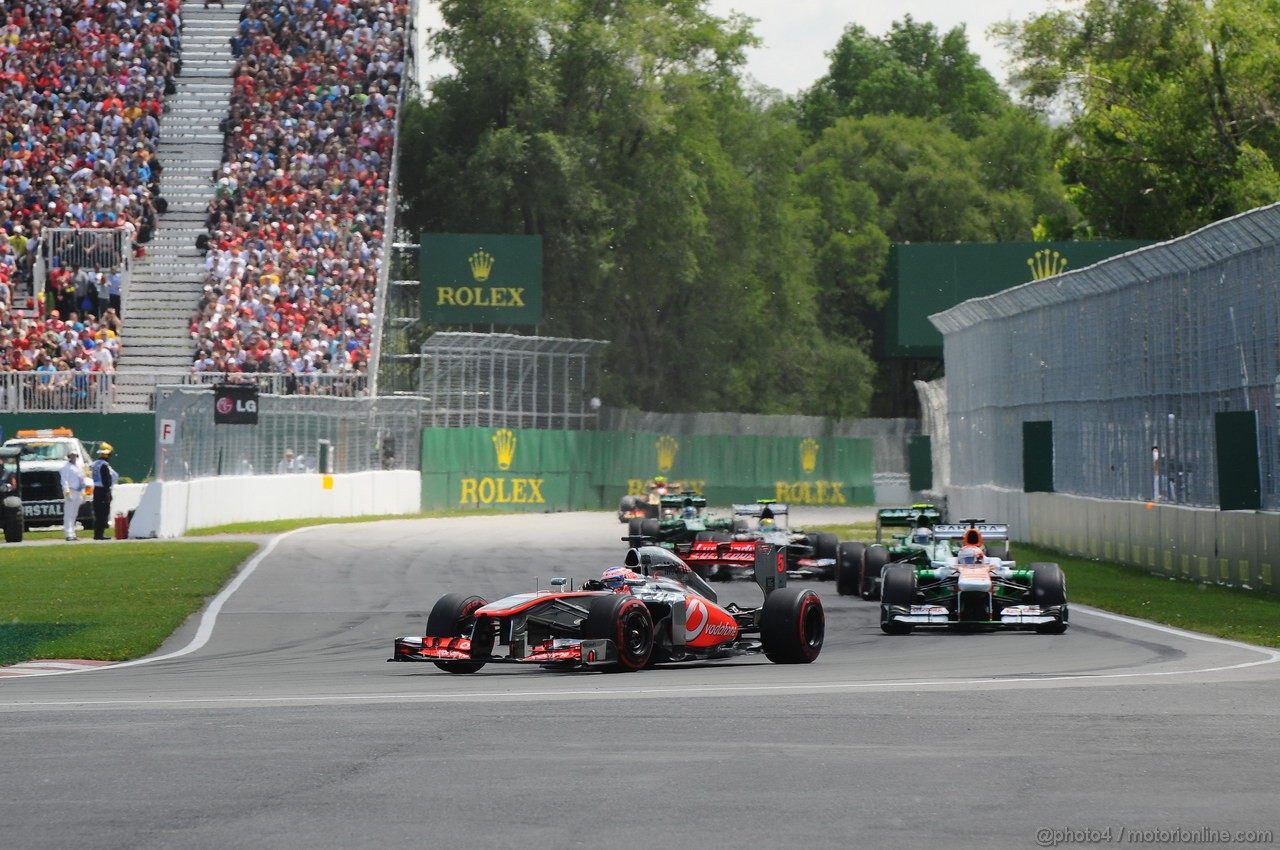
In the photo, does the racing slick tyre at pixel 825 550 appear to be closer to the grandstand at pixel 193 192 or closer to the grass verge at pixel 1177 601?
the grass verge at pixel 1177 601

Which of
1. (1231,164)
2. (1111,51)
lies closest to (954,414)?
(1231,164)

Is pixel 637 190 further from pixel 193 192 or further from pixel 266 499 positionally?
pixel 266 499

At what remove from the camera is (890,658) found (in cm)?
1538

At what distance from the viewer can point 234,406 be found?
38.0 metres

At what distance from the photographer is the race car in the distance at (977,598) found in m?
17.5

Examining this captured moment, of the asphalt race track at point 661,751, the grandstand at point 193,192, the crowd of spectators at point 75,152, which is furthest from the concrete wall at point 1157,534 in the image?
the crowd of spectators at point 75,152

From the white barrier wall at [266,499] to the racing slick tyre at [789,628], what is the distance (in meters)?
22.4

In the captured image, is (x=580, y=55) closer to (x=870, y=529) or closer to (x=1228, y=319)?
(x=870, y=529)

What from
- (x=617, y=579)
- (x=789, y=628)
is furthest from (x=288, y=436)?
(x=789, y=628)

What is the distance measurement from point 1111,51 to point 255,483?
34.2 m

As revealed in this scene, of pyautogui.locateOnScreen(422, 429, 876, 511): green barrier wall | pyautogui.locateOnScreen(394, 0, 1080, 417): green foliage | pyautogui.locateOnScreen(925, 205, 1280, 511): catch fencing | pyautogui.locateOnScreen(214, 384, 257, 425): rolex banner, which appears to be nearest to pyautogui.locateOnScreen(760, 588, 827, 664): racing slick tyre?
pyautogui.locateOnScreen(925, 205, 1280, 511): catch fencing

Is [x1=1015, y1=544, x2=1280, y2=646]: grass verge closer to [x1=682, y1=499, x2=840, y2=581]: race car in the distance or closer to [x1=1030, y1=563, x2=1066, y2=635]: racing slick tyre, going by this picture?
[x1=1030, y1=563, x2=1066, y2=635]: racing slick tyre

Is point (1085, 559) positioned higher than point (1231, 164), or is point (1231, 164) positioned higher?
point (1231, 164)

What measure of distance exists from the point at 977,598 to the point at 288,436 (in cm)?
2714
